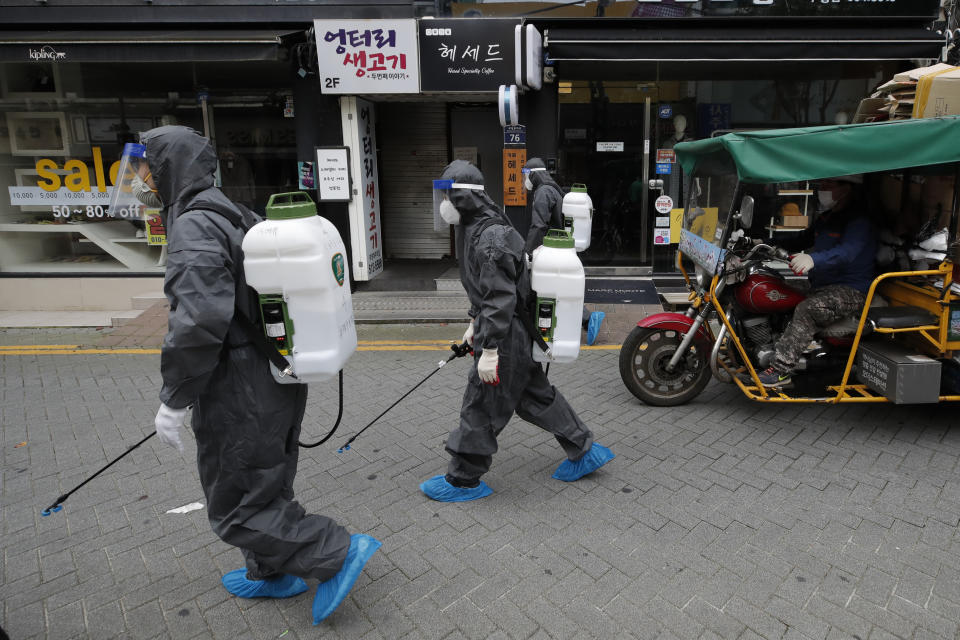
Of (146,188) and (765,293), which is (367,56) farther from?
(146,188)

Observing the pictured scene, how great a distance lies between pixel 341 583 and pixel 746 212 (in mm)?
3597

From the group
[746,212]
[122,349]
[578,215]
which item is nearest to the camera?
[746,212]

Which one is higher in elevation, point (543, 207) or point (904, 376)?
point (543, 207)

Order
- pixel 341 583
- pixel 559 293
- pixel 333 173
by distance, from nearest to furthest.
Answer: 1. pixel 341 583
2. pixel 559 293
3. pixel 333 173

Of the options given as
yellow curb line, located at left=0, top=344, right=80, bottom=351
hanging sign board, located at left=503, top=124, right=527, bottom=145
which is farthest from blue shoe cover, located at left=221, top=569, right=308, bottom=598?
hanging sign board, located at left=503, top=124, right=527, bottom=145

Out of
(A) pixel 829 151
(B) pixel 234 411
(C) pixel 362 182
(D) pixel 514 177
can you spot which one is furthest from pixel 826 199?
(C) pixel 362 182

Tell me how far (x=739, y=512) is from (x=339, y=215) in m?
7.12

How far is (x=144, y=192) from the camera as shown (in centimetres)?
322

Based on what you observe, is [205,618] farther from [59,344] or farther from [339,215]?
→ [339,215]

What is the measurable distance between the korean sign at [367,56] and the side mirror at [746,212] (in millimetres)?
5227

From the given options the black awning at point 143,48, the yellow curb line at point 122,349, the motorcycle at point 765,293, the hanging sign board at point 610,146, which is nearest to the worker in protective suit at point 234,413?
the motorcycle at point 765,293

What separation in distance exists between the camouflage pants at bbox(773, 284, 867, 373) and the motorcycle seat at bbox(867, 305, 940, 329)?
16cm

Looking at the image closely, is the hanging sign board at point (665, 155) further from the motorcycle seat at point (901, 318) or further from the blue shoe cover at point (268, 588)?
the blue shoe cover at point (268, 588)

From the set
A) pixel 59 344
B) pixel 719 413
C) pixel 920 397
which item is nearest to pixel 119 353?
pixel 59 344
